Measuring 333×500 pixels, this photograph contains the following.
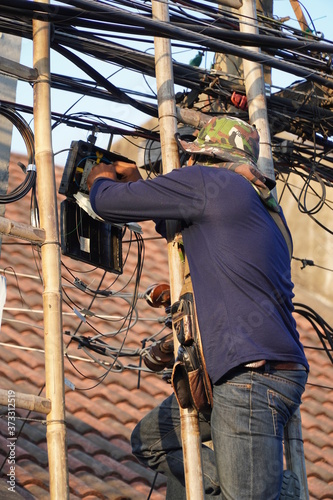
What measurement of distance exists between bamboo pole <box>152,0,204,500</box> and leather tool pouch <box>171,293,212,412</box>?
0.33ft

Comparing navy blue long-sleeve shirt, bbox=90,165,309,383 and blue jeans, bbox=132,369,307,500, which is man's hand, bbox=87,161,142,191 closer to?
navy blue long-sleeve shirt, bbox=90,165,309,383

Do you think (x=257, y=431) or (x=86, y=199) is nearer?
(x=257, y=431)

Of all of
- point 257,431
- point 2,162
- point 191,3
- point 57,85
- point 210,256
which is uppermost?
point 191,3

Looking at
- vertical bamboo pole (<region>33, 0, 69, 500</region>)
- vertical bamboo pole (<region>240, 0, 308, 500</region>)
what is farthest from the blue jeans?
vertical bamboo pole (<region>240, 0, 308, 500</region>)

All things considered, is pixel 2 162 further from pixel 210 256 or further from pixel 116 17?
pixel 210 256

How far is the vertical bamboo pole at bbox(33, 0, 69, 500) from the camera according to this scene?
3.35m

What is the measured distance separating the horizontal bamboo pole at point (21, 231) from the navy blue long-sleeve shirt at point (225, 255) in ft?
1.02

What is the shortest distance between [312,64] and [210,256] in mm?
2636

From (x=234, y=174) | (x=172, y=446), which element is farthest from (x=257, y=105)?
(x=172, y=446)

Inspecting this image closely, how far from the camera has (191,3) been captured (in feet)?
17.4

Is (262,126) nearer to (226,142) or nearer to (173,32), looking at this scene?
(173,32)

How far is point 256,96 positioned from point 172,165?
1.31 meters

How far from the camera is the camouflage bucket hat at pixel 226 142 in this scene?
3.54 m

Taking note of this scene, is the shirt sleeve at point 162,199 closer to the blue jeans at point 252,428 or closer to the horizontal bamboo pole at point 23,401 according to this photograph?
the blue jeans at point 252,428
